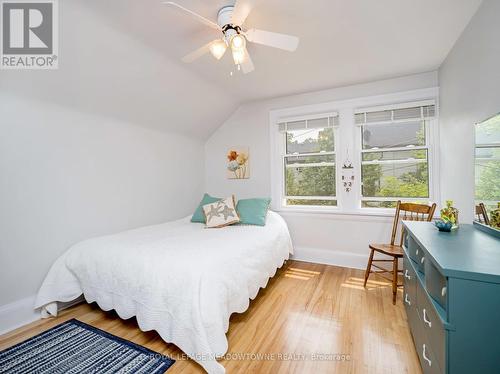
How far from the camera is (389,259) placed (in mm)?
2885

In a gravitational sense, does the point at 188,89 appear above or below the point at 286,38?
above

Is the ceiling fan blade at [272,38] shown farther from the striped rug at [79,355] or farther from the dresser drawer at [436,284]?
the striped rug at [79,355]

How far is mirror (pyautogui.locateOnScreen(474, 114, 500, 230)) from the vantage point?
4.92 ft

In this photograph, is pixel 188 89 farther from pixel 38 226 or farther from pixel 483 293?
pixel 483 293

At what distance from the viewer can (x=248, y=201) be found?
10.3 ft

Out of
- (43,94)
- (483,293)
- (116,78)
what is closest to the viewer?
(483,293)

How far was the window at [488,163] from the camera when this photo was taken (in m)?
1.51

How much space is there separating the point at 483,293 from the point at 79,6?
2844 mm

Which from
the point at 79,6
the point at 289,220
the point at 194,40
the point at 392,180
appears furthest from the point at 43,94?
the point at 392,180

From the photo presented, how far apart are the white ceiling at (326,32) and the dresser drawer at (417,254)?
68.3 inches

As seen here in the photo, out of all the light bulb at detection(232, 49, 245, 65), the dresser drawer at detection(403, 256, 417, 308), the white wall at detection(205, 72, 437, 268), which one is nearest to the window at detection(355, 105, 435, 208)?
the white wall at detection(205, 72, 437, 268)

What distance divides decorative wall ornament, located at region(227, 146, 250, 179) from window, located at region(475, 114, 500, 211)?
2673 mm

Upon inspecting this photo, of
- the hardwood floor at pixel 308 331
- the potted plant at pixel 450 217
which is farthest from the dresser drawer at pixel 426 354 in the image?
the potted plant at pixel 450 217

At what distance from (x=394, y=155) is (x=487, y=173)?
4.63 feet
